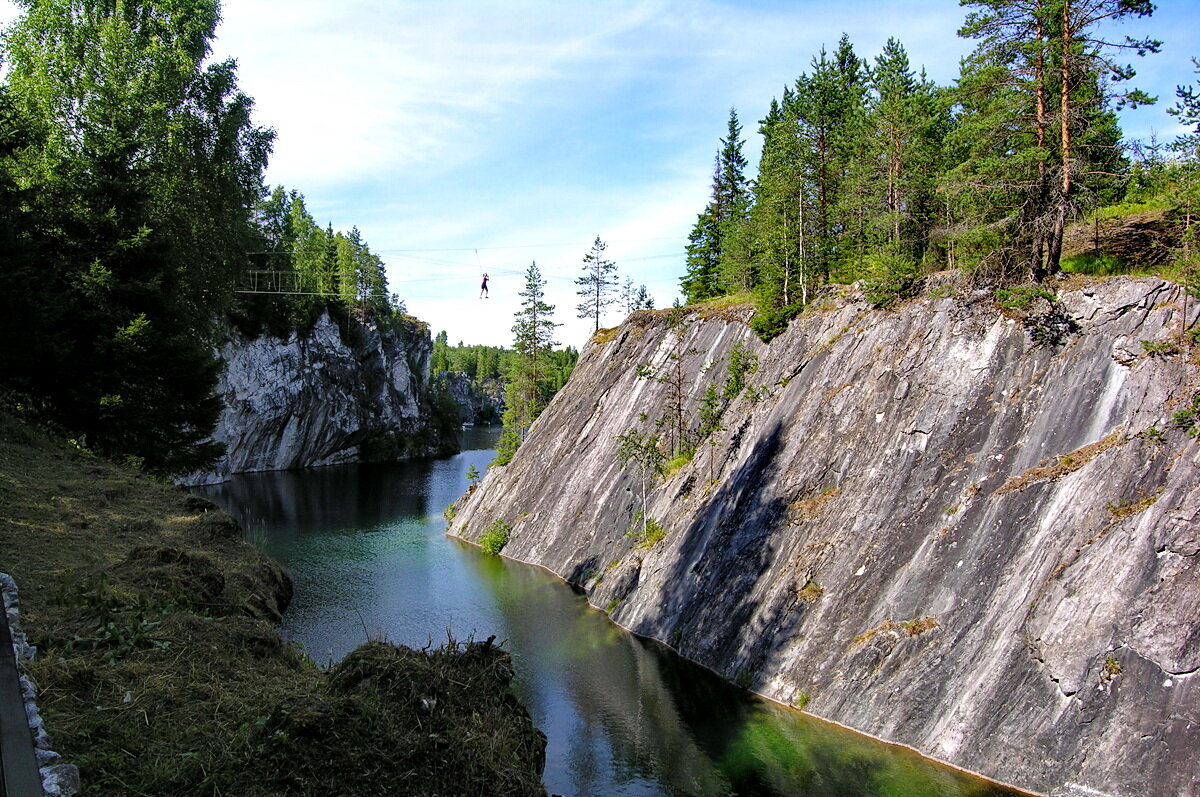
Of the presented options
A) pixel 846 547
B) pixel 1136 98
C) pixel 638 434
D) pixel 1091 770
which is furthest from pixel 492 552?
pixel 1136 98

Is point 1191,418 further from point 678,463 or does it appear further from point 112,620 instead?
point 678,463

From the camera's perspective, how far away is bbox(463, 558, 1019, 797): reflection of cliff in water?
15680 mm

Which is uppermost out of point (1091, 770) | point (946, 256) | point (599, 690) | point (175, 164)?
point (175, 164)

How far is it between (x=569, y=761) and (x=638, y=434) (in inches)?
791

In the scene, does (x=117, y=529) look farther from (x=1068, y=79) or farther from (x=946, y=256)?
(x=946, y=256)

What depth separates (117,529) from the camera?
1376 centimetres

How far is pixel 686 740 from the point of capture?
18234 millimetres

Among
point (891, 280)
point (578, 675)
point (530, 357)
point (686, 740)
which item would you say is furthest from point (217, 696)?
point (530, 357)

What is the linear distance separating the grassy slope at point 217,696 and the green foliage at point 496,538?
26.9 metres

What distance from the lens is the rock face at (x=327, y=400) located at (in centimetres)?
6147

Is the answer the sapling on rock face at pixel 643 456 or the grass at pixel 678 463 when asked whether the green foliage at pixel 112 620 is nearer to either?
the sapling on rock face at pixel 643 456

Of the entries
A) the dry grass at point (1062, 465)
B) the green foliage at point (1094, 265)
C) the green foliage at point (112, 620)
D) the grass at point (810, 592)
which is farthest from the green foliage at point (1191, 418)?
the green foliage at point (112, 620)

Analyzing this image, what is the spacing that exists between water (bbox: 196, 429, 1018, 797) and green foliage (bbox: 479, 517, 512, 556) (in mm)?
819

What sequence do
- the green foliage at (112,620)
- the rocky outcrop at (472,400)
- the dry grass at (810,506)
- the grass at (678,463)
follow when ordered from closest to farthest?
the green foliage at (112,620) → the dry grass at (810,506) → the grass at (678,463) → the rocky outcrop at (472,400)
